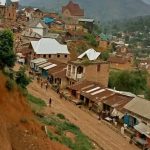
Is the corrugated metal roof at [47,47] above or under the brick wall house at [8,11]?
under

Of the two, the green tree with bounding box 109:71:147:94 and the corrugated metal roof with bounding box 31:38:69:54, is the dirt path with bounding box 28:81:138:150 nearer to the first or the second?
the green tree with bounding box 109:71:147:94

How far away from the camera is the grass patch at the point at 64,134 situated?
2720 centimetres

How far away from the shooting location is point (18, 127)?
22969mm

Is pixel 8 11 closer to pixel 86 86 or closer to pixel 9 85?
pixel 86 86

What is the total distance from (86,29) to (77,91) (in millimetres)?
40703

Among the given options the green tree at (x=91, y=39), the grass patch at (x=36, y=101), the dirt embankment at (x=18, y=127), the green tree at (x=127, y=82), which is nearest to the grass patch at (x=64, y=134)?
the dirt embankment at (x=18, y=127)

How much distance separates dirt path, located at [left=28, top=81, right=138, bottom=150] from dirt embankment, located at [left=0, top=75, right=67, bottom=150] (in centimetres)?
726

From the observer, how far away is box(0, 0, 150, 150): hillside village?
109ft

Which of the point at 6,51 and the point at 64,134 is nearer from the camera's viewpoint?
the point at 64,134

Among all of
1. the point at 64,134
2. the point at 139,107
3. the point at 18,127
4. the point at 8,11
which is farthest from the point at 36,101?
the point at 8,11

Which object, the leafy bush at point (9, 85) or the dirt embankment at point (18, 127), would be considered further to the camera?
the leafy bush at point (9, 85)

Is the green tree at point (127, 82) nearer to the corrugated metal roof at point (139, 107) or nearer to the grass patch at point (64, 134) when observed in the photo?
the corrugated metal roof at point (139, 107)

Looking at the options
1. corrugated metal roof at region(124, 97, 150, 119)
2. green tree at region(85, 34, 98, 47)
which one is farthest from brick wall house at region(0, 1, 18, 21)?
corrugated metal roof at region(124, 97, 150, 119)

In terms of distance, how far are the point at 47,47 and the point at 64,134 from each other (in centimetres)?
2900
